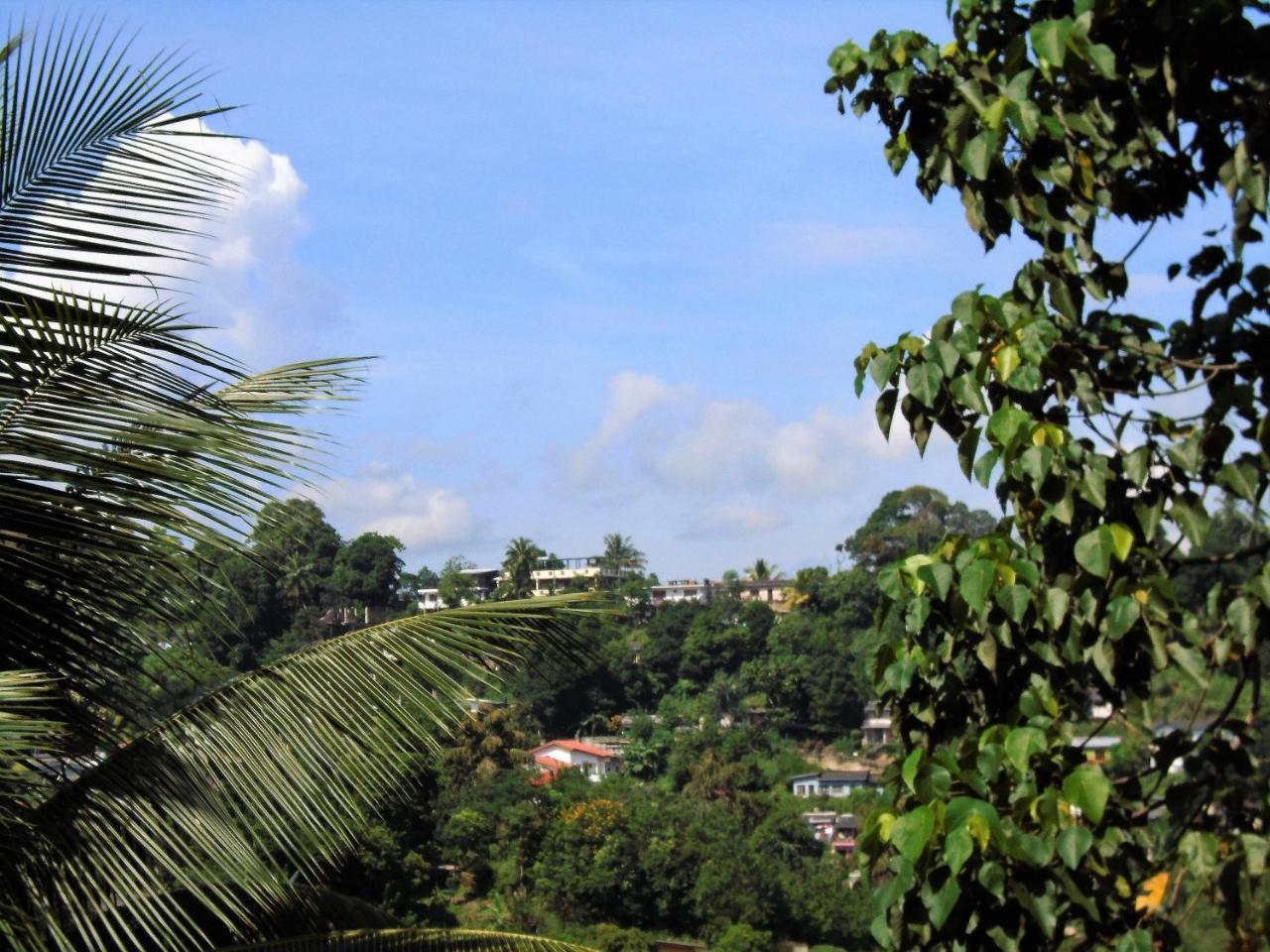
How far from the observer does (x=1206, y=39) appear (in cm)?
203

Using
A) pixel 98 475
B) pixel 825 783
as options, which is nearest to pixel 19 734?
pixel 98 475

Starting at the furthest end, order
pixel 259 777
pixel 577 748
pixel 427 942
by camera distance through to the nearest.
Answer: pixel 577 748 < pixel 427 942 < pixel 259 777

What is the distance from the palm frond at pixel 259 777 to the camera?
3.19 m

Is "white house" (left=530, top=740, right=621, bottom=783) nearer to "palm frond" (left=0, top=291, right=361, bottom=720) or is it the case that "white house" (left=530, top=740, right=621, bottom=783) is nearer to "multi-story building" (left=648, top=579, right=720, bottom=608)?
"multi-story building" (left=648, top=579, right=720, bottom=608)

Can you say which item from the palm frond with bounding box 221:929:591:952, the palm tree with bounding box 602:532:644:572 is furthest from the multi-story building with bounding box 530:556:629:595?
the palm frond with bounding box 221:929:591:952

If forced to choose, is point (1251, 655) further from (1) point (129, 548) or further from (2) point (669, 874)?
(2) point (669, 874)

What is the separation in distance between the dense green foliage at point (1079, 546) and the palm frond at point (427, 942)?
2.11 m

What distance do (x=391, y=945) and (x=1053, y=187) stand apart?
9.34ft

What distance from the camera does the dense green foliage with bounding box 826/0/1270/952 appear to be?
1.90 meters

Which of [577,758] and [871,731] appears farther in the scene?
[871,731]

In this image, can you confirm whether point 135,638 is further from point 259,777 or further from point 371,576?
point 371,576

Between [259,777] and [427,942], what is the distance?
2.81 ft

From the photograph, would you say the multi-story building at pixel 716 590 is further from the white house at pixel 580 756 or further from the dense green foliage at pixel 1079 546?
the dense green foliage at pixel 1079 546

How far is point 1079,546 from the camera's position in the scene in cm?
194
